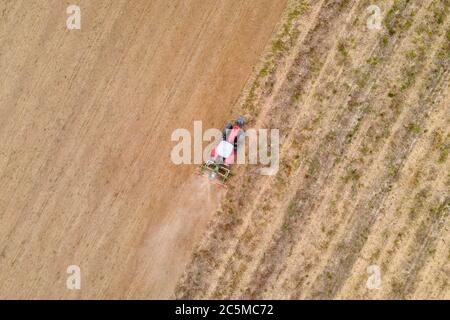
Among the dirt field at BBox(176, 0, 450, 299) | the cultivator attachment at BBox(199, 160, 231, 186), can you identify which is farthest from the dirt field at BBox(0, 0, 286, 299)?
the dirt field at BBox(176, 0, 450, 299)

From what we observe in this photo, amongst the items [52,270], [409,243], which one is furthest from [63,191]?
[409,243]

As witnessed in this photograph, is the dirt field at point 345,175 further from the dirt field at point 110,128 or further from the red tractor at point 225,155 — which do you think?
the dirt field at point 110,128

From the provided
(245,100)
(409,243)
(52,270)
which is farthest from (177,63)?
Result: (409,243)

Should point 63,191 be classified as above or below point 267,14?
below

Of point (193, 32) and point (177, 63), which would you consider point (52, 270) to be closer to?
point (177, 63)

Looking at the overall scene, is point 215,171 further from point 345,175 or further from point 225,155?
point 345,175
